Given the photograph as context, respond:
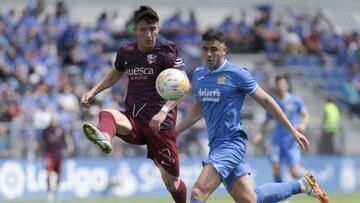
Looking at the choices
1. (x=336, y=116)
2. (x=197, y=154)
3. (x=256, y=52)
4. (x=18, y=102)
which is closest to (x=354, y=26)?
(x=256, y=52)

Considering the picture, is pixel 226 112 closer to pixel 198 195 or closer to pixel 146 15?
pixel 198 195

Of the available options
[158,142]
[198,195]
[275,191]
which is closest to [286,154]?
[275,191]

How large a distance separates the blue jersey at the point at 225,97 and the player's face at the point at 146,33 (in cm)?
87

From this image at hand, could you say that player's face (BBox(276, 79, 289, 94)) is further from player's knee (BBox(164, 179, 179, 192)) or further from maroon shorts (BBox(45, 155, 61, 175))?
player's knee (BBox(164, 179, 179, 192))

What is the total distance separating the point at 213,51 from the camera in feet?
39.3

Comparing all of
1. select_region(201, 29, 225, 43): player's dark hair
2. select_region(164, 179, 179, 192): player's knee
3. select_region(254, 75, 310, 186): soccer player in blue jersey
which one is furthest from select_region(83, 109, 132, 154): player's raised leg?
select_region(254, 75, 310, 186): soccer player in blue jersey

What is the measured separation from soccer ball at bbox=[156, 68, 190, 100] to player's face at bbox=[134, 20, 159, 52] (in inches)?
21.9

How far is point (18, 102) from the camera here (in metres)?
26.1

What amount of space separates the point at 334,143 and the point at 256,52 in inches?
268

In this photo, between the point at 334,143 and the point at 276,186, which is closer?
the point at 276,186

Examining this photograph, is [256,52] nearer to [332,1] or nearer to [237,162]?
[332,1]

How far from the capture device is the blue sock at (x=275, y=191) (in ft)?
40.9

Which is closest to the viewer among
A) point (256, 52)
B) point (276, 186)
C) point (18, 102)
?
point (276, 186)

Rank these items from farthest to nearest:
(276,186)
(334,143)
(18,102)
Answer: (334,143), (18,102), (276,186)
